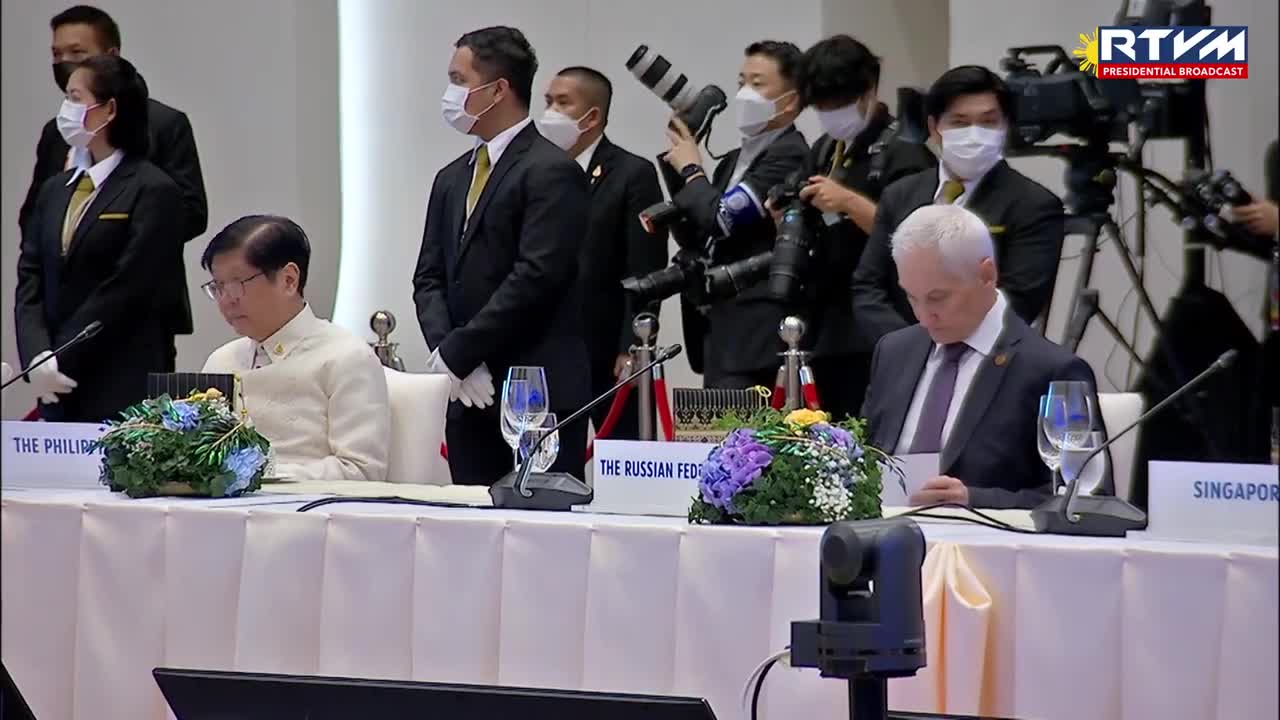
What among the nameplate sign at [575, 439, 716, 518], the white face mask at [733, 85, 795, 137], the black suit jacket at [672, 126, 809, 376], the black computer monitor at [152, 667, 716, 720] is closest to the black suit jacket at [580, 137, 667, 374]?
the black suit jacket at [672, 126, 809, 376]

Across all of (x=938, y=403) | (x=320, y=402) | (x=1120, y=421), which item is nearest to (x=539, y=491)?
(x=938, y=403)

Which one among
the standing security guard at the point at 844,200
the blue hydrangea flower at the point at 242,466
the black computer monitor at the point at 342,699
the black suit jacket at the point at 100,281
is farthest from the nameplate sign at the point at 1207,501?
the black suit jacket at the point at 100,281

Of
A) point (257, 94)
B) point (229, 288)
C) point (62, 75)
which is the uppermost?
point (257, 94)

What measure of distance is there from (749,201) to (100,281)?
1656mm

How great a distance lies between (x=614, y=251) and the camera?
475cm

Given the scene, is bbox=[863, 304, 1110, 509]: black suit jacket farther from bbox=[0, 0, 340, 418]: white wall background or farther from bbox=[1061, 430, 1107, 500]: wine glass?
bbox=[0, 0, 340, 418]: white wall background

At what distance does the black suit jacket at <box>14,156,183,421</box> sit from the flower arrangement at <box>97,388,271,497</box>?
1.75 meters

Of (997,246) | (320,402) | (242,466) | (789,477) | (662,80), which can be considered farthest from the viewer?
(662,80)

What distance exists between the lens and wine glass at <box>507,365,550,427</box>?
265cm

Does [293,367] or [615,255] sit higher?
[615,255]

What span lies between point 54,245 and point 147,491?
1.99m

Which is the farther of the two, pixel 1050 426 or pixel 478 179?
pixel 478 179

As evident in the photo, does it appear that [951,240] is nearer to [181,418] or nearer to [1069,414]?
[1069,414]

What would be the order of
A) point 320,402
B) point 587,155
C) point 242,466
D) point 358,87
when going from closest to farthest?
point 242,466 → point 320,402 → point 587,155 → point 358,87
